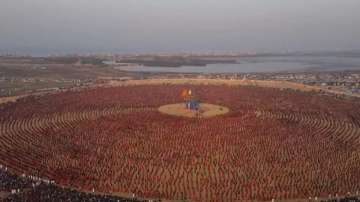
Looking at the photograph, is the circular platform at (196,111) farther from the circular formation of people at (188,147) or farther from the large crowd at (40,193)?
the large crowd at (40,193)

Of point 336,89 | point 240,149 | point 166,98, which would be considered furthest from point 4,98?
point 336,89

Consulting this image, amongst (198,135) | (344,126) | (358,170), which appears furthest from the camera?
(344,126)

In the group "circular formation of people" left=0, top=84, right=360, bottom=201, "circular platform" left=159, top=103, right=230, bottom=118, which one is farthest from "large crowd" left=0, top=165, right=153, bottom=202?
"circular platform" left=159, top=103, right=230, bottom=118

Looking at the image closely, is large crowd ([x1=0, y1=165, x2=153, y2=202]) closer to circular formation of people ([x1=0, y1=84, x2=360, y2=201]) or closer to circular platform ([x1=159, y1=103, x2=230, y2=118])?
circular formation of people ([x1=0, y1=84, x2=360, y2=201])

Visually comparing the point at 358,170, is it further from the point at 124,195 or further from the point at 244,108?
the point at 244,108

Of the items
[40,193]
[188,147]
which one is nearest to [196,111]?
[188,147]

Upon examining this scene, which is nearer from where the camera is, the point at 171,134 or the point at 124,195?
the point at 124,195

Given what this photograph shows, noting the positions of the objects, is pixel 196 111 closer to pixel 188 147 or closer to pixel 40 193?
pixel 188 147

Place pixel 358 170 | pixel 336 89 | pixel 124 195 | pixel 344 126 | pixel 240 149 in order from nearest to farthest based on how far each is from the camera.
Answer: pixel 124 195 → pixel 358 170 → pixel 240 149 → pixel 344 126 → pixel 336 89
